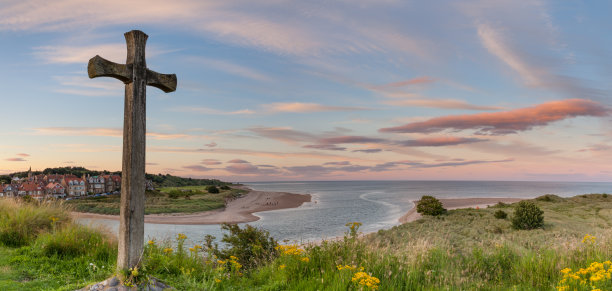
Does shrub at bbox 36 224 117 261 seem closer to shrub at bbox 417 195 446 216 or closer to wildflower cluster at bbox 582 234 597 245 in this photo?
wildflower cluster at bbox 582 234 597 245

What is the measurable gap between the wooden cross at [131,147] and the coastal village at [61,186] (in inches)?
1663

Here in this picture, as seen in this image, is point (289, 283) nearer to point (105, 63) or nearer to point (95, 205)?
point (105, 63)

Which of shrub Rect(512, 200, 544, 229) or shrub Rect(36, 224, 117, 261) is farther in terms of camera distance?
shrub Rect(512, 200, 544, 229)

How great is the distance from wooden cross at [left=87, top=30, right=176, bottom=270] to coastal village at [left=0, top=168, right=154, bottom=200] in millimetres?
42236

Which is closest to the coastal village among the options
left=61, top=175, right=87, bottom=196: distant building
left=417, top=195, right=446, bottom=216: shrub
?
left=61, top=175, right=87, bottom=196: distant building

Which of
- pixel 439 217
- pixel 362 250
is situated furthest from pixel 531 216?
pixel 362 250

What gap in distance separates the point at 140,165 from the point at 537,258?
7.81 meters

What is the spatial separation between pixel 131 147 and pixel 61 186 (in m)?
59.9

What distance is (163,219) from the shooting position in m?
36.3

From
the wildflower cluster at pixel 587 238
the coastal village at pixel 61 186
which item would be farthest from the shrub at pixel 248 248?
the coastal village at pixel 61 186

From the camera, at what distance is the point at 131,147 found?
538 centimetres

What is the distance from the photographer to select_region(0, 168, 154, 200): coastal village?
4397 cm

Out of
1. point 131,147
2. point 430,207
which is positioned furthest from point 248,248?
point 430,207

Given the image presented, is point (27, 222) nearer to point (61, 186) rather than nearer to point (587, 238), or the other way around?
point (587, 238)
